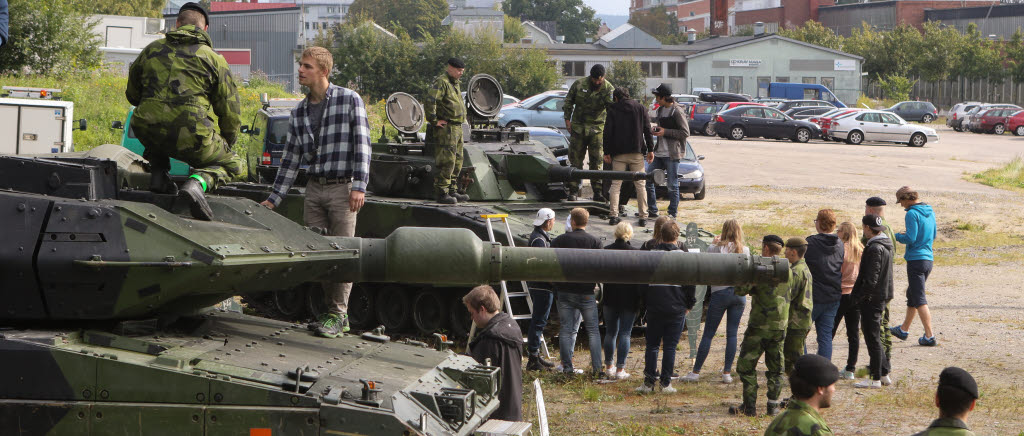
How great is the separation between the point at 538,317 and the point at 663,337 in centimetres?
130

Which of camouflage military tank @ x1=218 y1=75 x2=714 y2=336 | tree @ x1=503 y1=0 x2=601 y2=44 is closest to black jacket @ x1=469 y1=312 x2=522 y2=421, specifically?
camouflage military tank @ x1=218 y1=75 x2=714 y2=336

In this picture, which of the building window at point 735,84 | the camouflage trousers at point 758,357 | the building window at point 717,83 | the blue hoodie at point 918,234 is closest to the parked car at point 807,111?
the building window at point 735,84

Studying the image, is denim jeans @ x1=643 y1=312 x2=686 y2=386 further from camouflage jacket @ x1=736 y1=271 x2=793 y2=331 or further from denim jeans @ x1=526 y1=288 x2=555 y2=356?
denim jeans @ x1=526 y1=288 x2=555 y2=356

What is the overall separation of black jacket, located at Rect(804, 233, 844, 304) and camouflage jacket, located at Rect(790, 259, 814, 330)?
0.70 meters

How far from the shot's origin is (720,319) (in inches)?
400

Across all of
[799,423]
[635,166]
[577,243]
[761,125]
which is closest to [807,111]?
[761,125]

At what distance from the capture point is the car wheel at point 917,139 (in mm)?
35625

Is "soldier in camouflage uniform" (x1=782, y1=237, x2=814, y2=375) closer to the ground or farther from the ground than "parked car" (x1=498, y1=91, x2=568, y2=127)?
closer to the ground

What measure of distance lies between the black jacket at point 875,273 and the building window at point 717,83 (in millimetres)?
51757

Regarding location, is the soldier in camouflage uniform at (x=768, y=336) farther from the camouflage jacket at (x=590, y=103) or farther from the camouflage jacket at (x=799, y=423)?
the camouflage jacket at (x=590, y=103)

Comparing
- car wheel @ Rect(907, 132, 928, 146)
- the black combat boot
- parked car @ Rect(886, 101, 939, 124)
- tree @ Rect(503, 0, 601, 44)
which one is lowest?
the black combat boot

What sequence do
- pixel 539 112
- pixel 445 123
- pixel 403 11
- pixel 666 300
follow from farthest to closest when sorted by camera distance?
pixel 403 11 < pixel 539 112 < pixel 445 123 < pixel 666 300

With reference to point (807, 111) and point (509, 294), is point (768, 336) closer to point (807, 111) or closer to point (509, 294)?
point (509, 294)

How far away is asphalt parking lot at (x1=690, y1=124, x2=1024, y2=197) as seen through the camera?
2538 cm
